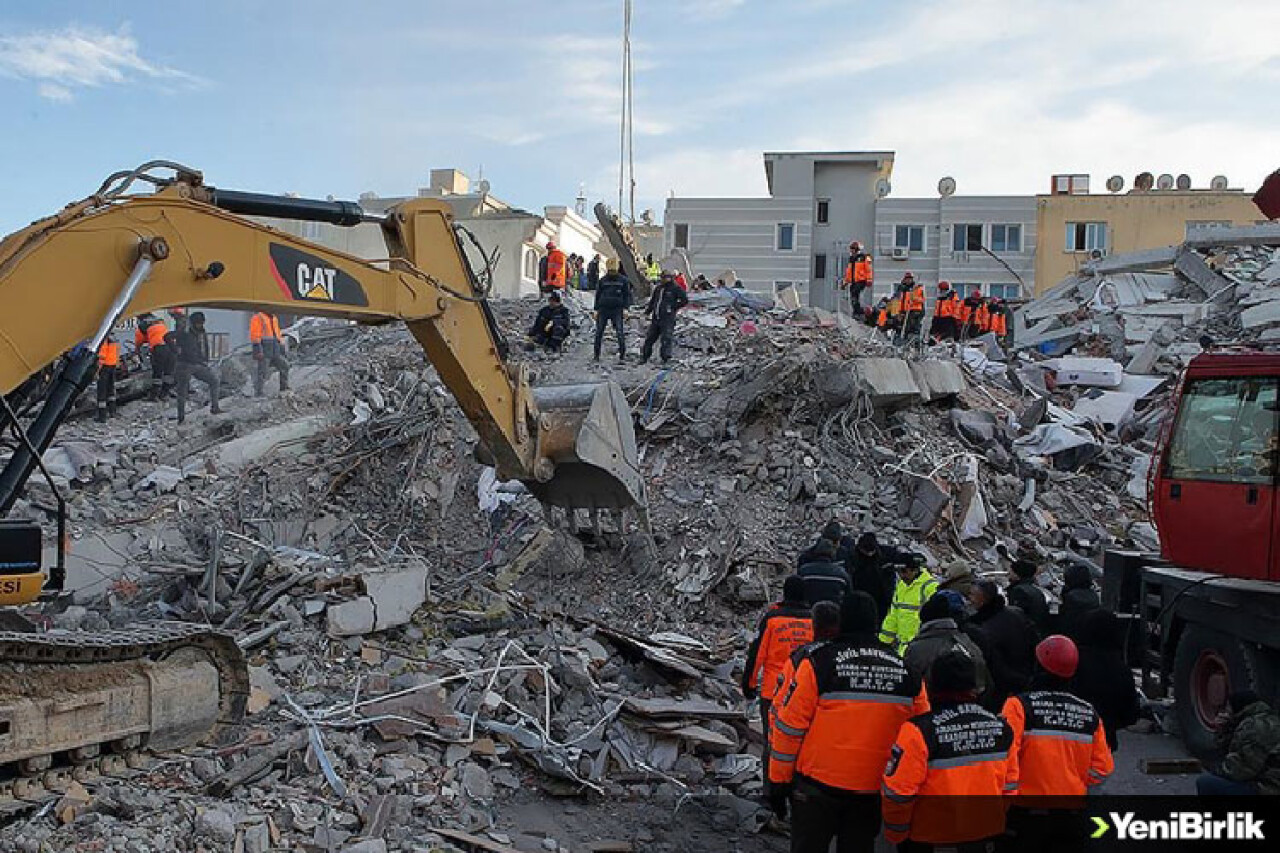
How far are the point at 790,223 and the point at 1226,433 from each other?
115 feet

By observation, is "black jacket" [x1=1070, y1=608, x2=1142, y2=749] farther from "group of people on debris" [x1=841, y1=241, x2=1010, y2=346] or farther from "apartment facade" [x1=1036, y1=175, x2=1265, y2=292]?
"apartment facade" [x1=1036, y1=175, x2=1265, y2=292]

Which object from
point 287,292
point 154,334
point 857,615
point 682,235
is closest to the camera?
point 857,615

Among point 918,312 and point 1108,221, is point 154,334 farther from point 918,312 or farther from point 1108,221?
point 1108,221

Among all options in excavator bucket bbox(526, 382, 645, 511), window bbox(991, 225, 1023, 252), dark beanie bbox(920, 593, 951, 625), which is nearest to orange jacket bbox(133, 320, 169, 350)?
excavator bucket bbox(526, 382, 645, 511)

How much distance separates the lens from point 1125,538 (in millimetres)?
13539

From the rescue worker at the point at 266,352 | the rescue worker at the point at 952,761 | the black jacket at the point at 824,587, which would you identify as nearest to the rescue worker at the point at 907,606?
the black jacket at the point at 824,587

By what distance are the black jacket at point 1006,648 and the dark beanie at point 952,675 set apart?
78.2 inches

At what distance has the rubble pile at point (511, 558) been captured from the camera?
6.59 meters

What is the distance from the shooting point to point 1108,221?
134ft

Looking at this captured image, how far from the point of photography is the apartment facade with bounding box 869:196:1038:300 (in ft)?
135

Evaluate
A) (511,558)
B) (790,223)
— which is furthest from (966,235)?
(511,558)

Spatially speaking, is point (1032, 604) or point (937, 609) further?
point (1032, 604)

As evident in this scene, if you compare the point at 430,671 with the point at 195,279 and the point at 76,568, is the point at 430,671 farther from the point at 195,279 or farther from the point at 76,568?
the point at 76,568

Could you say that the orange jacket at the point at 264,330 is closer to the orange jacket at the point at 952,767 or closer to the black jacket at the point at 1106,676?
the black jacket at the point at 1106,676
